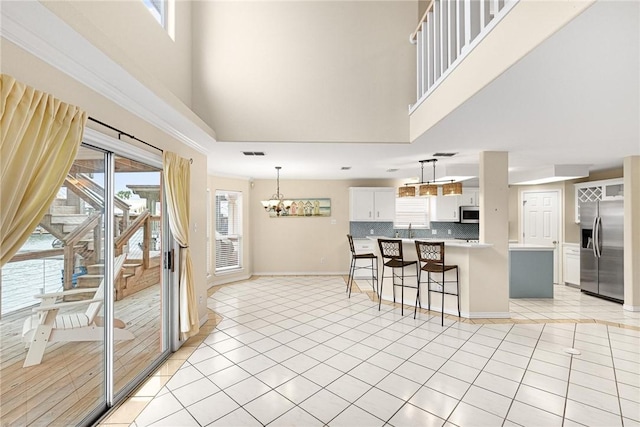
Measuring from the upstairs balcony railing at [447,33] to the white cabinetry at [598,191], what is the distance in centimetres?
450

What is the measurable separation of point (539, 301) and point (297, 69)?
561cm

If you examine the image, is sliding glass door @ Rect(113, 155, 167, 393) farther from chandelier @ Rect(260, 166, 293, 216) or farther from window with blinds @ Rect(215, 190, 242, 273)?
window with blinds @ Rect(215, 190, 242, 273)

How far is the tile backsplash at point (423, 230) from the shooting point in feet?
23.5

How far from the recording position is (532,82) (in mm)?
1995

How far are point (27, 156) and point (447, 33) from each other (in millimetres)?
3423

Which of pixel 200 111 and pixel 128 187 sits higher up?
pixel 200 111

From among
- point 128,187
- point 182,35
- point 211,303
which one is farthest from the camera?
point 211,303

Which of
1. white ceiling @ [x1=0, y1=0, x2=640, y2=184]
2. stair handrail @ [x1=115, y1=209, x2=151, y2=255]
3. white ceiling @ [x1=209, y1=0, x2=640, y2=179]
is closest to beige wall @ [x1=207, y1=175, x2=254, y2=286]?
white ceiling @ [x1=209, y1=0, x2=640, y2=179]

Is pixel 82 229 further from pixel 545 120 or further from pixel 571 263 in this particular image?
pixel 571 263

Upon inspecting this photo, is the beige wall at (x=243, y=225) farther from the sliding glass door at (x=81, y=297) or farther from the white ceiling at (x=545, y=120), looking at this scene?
the sliding glass door at (x=81, y=297)

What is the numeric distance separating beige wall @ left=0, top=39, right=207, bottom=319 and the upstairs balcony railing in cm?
283

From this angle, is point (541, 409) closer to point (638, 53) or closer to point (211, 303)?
point (638, 53)

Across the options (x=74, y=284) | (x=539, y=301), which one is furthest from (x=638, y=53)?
(x=539, y=301)

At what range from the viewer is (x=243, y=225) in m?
6.81
